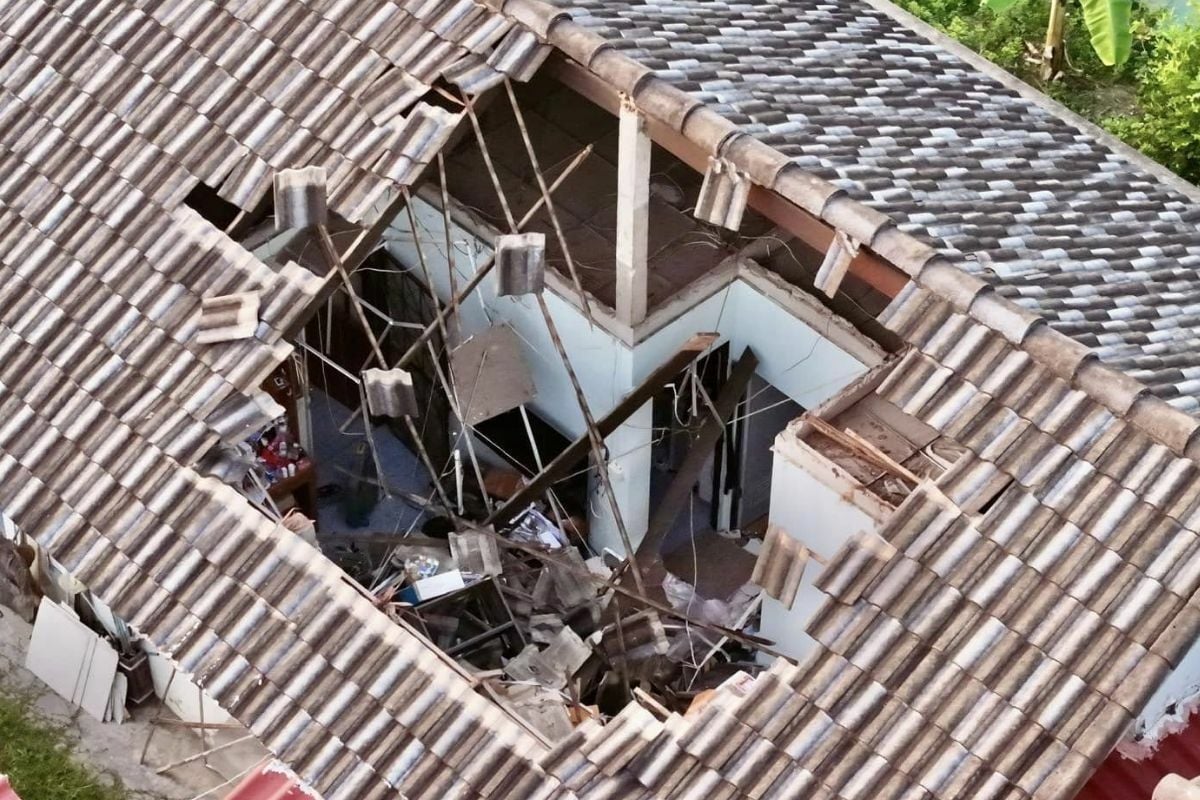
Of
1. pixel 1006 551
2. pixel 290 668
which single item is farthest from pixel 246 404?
pixel 1006 551

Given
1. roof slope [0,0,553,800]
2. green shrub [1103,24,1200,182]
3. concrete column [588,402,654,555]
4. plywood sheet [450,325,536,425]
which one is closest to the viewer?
roof slope [0,0,553,800]

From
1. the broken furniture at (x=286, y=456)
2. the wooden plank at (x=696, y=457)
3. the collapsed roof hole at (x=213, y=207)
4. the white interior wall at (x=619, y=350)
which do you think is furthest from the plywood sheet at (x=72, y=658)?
the wooden plank at (x=696, y=457)

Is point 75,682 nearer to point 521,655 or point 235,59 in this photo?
point 521,655

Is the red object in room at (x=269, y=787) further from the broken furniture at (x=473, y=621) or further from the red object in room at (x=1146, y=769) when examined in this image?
the red object in room at (x=1146, y=769)

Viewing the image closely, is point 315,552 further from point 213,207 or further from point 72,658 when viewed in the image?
point 72,658

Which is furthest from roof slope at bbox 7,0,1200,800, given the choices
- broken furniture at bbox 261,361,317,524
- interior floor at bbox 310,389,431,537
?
interior floor at bbox 310,389,431,537

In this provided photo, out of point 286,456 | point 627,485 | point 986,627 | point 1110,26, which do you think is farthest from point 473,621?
point 1110,26

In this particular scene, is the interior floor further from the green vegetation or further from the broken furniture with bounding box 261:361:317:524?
the green vegetation
